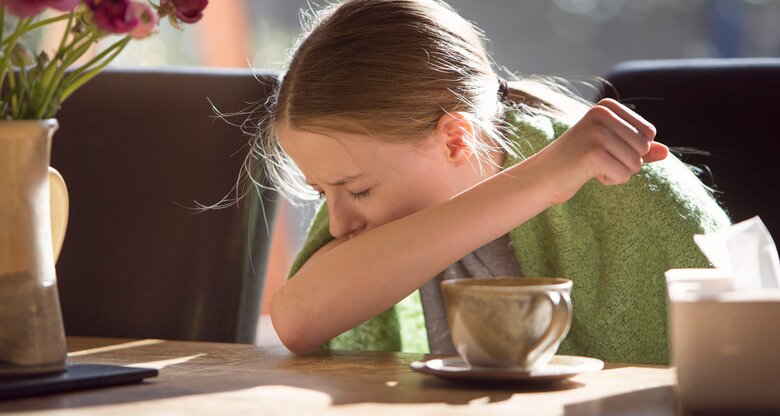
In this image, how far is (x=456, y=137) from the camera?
127cm

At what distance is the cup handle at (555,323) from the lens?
79 cm

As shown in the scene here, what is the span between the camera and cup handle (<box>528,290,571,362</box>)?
789 millimetres

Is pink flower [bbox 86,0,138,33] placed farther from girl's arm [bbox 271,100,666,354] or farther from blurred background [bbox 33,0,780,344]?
blurred background [bbox 33,0,780,344]

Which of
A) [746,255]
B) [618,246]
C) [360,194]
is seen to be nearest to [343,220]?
[360,194]

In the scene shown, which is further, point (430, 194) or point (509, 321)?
point (430, 194)

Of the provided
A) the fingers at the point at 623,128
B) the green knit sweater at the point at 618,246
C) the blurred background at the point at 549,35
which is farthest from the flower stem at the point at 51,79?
the blurred background at the point at 549,35

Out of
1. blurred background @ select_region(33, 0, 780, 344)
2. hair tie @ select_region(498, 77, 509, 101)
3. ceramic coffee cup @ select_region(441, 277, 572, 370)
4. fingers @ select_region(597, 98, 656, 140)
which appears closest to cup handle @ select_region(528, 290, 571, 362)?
ceramic coffee cup @ select_region(441, 277, 572, 370)

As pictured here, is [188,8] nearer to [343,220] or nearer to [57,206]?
[57,206]

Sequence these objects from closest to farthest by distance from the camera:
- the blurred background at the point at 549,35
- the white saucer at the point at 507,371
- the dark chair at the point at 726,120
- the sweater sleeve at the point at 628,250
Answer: the white saucer at the point at 507,371 → the sweater sleeve at the point at 628,250 → the dark chair at the point at 726,120 → the blurred background at the point at 549,35

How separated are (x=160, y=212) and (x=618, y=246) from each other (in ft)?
2.09

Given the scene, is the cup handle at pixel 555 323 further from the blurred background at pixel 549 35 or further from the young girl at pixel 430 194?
the blurred background at pixel 549 35

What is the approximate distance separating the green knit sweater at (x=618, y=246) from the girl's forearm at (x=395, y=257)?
246 millimetres

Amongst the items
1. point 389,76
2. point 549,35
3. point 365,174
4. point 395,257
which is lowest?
point 395,257

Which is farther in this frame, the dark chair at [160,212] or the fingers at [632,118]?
the dark chair at [160,212]
